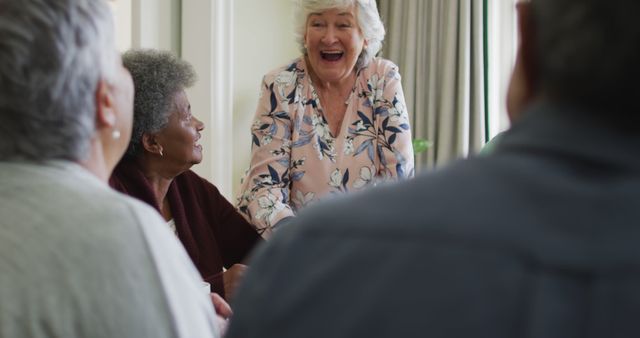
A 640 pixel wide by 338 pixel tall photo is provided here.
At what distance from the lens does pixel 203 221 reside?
7.67ft

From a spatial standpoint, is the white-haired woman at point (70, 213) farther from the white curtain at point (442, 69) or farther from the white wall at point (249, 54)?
the white curtain at point (442, 69)

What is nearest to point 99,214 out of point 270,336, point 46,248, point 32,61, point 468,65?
point 46,248

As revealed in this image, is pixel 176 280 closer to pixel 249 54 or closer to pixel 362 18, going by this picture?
pixel 362 18

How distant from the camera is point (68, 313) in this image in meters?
1.03

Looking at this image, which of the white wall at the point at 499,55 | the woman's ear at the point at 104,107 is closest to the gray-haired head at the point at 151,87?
the woman's ear at the point at 104,107

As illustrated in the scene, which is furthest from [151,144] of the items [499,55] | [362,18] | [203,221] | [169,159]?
[499,55]

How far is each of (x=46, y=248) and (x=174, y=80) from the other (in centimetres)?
117

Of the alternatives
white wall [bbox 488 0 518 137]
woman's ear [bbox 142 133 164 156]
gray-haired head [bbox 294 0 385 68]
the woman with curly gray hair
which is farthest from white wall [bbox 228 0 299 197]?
woman's ear [bbox 142 133 164 156]

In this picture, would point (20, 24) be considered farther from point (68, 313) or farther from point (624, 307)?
point (624, 307)

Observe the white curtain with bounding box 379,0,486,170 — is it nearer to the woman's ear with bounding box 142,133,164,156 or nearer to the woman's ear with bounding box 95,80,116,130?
the woman's ear with bounding box 142,133,164,156

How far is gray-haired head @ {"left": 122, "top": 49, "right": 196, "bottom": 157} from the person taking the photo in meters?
2.13

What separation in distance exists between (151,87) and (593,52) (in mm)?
1676

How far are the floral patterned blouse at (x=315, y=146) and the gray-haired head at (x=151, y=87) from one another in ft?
1.55

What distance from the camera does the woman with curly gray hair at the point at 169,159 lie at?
2.13 metres
